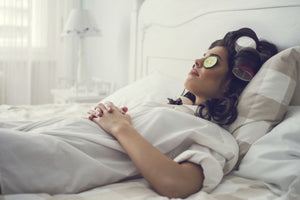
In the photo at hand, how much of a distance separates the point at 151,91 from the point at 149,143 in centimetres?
73

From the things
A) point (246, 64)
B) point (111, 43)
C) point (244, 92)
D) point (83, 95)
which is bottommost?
point (83, 95)

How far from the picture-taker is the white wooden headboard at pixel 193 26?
1.29 metres

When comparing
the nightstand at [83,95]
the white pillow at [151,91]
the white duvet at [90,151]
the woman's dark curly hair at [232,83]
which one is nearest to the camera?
the white duvet at [90,151]

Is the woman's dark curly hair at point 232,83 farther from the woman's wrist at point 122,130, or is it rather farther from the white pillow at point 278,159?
the woman's wrist at point 122,130

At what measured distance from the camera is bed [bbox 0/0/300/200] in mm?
882

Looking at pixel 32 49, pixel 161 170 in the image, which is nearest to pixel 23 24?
pixel 32 49

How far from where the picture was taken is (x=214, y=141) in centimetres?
95

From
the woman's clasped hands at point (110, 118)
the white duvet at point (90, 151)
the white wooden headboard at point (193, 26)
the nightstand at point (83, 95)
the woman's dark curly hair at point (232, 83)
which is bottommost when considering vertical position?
the nightstand at point (83, 95)

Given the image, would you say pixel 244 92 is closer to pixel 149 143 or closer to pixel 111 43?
pixel 149 143

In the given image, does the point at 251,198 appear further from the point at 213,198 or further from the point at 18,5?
the point at 18,5

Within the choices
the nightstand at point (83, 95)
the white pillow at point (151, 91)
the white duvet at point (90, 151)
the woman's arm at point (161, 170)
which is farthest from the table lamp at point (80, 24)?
the woman's arm at point (161, 170)

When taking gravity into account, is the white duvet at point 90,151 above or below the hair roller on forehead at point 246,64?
below

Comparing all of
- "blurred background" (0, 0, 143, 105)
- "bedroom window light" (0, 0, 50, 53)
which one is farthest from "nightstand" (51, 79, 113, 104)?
"bedroom window light" (0, 0, 50, 53)

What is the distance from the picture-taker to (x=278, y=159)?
937 millimetres
